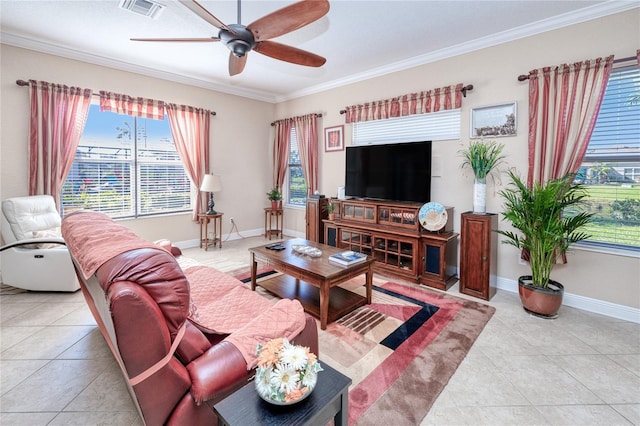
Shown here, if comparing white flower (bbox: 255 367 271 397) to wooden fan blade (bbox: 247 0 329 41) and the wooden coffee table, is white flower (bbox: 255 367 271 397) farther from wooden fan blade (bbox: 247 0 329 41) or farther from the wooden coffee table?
wooden fan blade (bbox: 247 0 329 41)

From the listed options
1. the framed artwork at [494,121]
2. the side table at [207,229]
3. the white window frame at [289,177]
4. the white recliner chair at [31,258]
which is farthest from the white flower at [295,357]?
the white window frame at [289,177]

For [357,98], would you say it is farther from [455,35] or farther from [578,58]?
[578,58]

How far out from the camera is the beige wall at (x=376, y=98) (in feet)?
9.08

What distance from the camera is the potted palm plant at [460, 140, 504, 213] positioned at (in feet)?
10.4

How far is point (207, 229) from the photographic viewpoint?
516cm

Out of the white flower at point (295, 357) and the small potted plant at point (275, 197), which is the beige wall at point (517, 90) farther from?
the white flower at point (295, 357)

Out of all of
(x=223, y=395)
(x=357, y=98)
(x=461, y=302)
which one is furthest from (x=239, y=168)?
(x=223, y=395)

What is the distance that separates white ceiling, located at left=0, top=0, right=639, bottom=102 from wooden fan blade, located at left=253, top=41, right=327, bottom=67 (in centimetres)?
68

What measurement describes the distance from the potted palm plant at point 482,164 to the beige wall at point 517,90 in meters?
0.12

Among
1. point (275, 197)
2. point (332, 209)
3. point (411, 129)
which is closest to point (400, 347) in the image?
point (332, 209)

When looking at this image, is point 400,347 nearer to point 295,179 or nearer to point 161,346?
point 161,346

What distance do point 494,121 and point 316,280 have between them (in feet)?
9.04

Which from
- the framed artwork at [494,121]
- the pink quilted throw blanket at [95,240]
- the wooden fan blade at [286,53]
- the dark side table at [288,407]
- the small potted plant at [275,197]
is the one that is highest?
the wooden fan blade at [286,53]

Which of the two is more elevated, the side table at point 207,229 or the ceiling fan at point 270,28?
the ceiling fan at point 270,28
